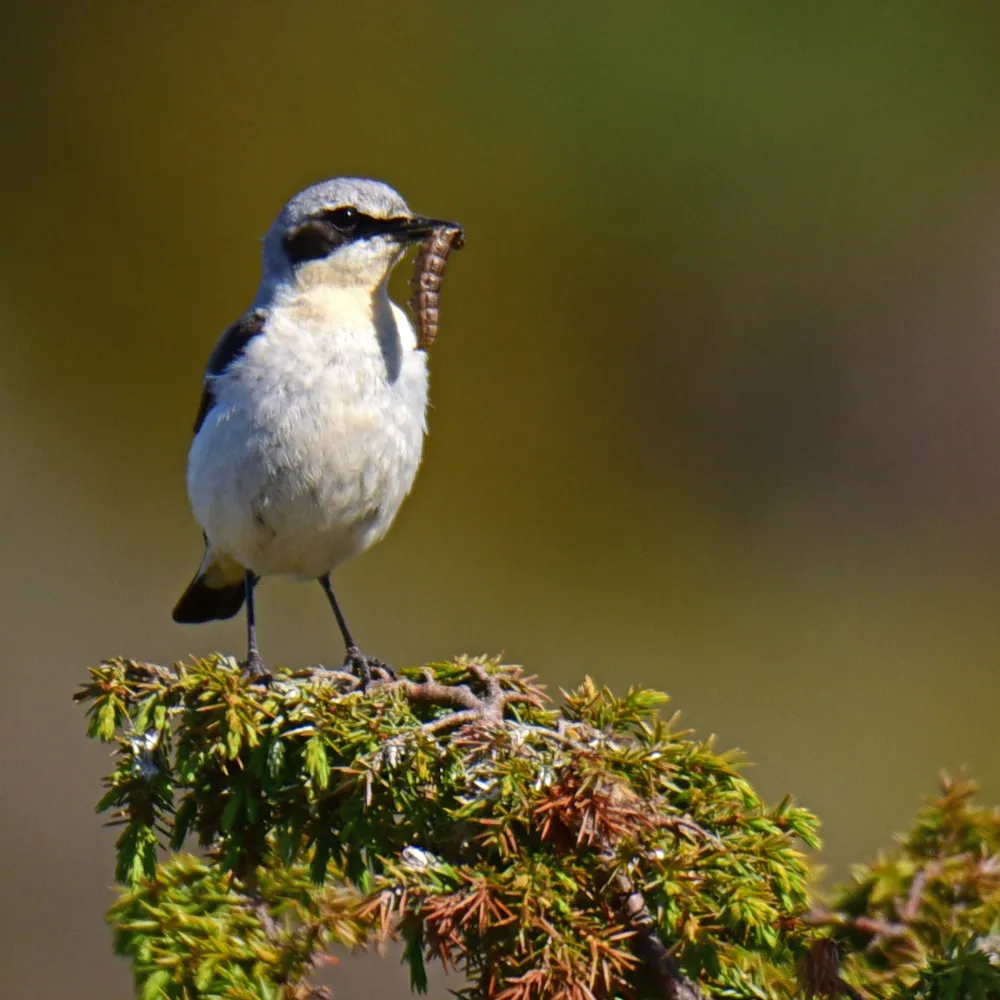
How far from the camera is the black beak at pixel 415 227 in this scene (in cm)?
430

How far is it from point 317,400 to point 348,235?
658 mm

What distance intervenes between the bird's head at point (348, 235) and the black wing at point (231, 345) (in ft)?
0.61

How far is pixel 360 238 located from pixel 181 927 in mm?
2493

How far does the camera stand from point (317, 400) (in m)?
4.06

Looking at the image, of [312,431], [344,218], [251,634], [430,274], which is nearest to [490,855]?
[312,431]

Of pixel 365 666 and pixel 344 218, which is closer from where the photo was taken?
pixel 365 666

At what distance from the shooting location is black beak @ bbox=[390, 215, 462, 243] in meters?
4.30

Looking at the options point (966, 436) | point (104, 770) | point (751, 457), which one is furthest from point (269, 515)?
point (966, 436)

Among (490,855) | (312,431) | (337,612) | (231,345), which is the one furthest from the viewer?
(337,612)

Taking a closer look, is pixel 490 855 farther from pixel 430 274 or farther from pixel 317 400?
pixel 430 274

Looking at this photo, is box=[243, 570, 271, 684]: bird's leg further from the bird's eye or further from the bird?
the bird's eye

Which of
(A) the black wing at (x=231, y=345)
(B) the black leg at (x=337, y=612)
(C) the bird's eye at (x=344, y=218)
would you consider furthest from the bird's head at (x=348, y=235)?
(B) the black leg at (x=337, y=612)

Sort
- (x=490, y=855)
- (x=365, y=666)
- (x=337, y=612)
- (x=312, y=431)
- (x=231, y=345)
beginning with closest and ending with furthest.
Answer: (x=490, y=855), (x=312, y=431), (x=365, y=666), (x=231, y=345), (x=337, y=612)

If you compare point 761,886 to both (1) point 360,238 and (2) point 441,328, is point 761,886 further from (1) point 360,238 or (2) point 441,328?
(2) point 441,328
